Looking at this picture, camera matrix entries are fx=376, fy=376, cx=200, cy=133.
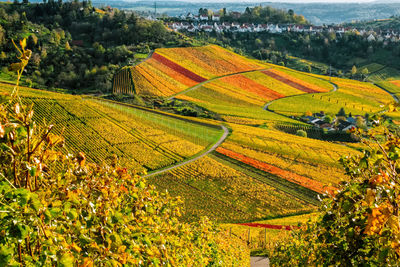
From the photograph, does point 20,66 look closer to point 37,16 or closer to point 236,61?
point 236,61

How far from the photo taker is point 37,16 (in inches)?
5901

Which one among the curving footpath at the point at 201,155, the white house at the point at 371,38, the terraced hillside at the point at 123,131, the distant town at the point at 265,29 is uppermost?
the distant town at the point at 265,29

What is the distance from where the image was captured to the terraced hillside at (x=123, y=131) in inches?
1908

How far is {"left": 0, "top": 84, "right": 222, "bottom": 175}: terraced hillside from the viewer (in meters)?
48.5

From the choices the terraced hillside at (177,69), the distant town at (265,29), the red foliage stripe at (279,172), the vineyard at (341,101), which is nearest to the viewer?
the red foliage stripe at (279,172)

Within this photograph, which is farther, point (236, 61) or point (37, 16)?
point (37, 16)

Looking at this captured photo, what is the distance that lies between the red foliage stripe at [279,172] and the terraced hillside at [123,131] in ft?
15.2

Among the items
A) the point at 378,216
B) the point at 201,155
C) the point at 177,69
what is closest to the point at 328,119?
the point at 201,155

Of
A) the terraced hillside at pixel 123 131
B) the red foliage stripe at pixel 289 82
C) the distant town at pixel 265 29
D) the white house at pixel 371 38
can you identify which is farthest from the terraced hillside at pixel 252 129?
the distant town at pixel 265 29

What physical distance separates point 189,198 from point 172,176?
5.69 meters

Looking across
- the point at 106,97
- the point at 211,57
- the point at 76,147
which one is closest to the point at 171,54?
the point at 211,57

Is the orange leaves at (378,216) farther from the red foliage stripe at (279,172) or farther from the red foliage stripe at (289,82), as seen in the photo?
the red foliage stripe at (289,82)

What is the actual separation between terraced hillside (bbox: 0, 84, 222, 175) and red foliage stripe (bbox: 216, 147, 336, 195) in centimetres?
462

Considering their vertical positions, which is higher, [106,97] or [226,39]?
[226,39]
